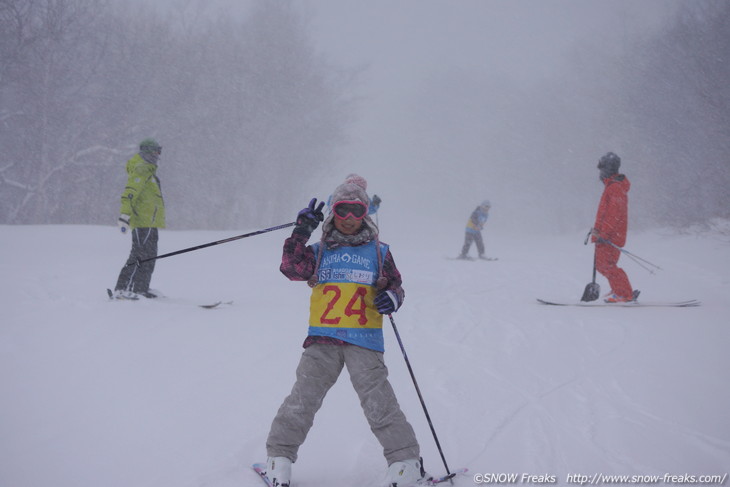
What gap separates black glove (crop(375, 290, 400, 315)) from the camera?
2.48 m

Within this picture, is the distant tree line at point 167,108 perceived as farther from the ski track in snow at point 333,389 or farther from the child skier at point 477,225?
the child skier at point 477,225

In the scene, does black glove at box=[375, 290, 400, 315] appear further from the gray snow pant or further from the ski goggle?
the ski goggle

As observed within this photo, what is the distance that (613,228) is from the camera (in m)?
6.91

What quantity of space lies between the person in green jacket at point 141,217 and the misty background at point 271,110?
1417 cm

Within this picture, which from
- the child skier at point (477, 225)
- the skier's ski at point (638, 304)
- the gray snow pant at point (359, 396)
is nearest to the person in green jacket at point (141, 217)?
the gray snow pant at point (359, 396)

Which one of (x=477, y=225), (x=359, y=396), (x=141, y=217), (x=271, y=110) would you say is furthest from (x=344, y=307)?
(x=271, y=110)

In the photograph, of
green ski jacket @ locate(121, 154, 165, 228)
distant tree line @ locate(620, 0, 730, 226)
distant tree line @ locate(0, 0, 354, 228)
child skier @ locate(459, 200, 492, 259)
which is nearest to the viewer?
green ski jacket @ locate(121, 154, 165, 228)

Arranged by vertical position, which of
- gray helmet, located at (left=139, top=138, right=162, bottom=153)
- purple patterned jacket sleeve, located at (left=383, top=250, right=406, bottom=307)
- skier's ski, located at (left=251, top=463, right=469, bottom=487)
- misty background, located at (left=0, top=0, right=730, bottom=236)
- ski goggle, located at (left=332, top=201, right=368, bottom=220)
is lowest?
skier's ski, located at (left=251, top=463, right=469, bottom=487)

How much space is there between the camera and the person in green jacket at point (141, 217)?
6.20 meters

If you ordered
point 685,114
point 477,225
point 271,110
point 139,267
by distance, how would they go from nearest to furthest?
point 139,267 < point 477,225 < point 685,114 < point 271,110

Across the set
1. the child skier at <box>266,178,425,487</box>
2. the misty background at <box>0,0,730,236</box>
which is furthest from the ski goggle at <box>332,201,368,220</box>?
the misty background at <box>0,0,730,236</box>

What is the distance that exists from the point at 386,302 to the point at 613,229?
5701 mm

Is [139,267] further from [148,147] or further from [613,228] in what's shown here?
[613,228]

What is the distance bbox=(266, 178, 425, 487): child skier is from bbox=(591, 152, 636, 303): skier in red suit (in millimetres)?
5464
